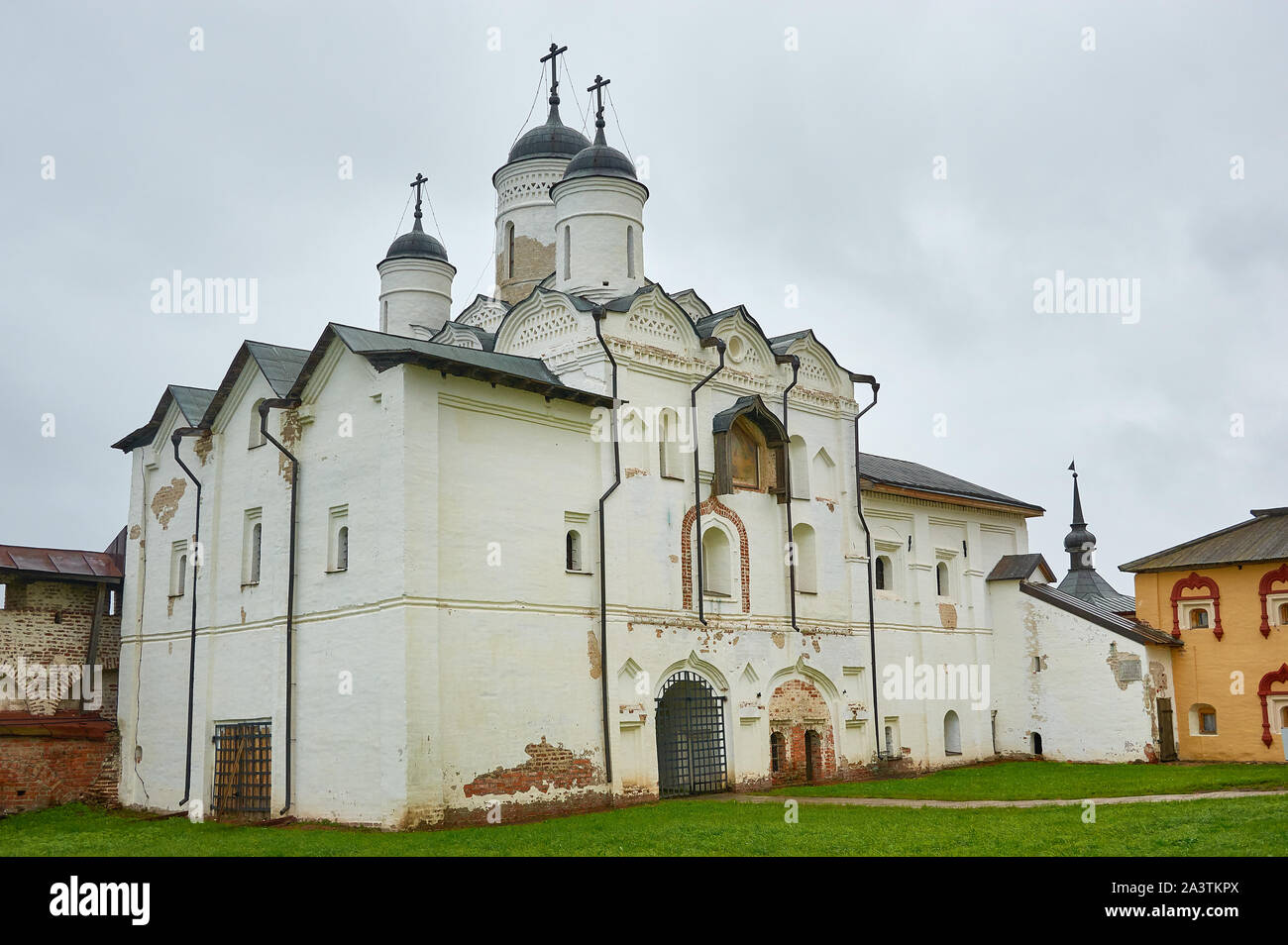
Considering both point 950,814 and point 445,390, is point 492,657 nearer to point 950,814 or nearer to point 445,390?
point 445,390

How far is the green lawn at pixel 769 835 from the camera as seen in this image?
37.4ft

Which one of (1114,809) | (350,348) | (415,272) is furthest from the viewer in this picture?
(415,272)

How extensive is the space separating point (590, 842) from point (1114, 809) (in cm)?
686

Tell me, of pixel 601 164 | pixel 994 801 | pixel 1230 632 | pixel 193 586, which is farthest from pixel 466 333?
pixel 1230 632

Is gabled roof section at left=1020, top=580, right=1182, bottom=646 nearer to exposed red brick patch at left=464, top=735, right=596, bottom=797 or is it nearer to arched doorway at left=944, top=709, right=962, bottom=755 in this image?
arched doorway at left=944, top=709, right=962, bottom=755

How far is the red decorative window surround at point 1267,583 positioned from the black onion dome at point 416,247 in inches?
708

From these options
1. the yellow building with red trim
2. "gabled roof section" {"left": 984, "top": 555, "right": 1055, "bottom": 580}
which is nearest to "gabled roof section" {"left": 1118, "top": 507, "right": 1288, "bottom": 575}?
the yellow building with red trim

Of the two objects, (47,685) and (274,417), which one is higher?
(274,417)

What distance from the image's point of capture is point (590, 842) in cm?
1257

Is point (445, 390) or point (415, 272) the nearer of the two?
point (445, 390)

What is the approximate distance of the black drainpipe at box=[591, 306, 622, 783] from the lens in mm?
17297

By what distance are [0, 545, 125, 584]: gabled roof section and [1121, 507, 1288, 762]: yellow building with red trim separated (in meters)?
20.7

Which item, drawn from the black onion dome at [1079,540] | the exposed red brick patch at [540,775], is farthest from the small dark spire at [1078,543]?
the exposed red brick patch at [540,775]

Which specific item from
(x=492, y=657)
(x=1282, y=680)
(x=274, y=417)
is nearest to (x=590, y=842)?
(x=492, y=657)
